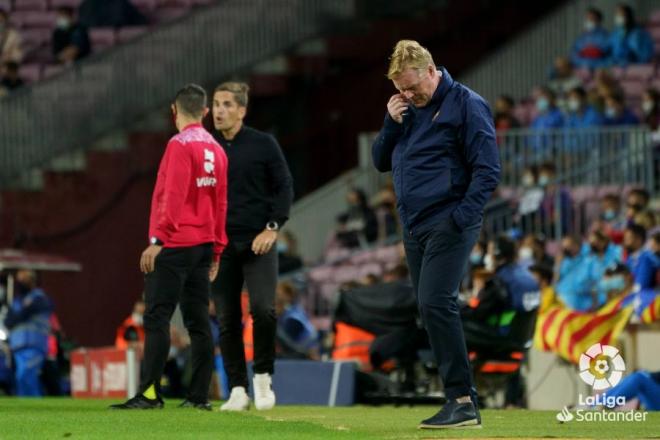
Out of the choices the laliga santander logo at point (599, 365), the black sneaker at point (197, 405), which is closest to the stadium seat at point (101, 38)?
the black sneaker at point (197, 405)

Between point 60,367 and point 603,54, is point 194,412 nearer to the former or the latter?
point 60,367

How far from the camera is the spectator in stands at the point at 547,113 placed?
2514 centimetres

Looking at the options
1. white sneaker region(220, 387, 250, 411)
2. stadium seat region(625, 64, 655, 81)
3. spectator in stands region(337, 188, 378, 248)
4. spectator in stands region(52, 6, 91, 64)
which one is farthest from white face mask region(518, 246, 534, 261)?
spectator in stands region(52, 6, 91, 64)

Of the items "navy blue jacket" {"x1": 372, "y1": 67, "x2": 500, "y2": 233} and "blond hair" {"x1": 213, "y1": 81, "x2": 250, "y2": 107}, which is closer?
"navy blue jacket" {"x1": 372, "y1": 67, "x2": 500, "y2": 233}

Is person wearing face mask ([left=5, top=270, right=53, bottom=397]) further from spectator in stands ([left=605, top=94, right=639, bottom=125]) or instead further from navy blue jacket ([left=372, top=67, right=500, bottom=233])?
navy blue jacket ([left=372, top=67, right=500, bottom=233])

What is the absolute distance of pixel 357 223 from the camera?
1021 inches

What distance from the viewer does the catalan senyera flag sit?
1752 centimetres

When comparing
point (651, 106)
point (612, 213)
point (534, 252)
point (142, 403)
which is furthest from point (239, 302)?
point (651, 106)

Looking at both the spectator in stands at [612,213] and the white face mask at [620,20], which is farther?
the white face mask at [620,20]

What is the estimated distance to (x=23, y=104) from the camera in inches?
1056

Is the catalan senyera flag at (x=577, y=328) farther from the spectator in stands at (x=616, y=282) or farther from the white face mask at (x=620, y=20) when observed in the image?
the white face mask at (x=620, y=20)

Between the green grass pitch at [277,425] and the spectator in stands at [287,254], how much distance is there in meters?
11.4

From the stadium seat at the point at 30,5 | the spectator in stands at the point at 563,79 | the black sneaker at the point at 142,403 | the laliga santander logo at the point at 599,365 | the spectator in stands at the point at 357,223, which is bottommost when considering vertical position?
the black sneaker at the point at 142,403

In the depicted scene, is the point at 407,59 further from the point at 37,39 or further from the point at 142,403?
the point at 37,39
